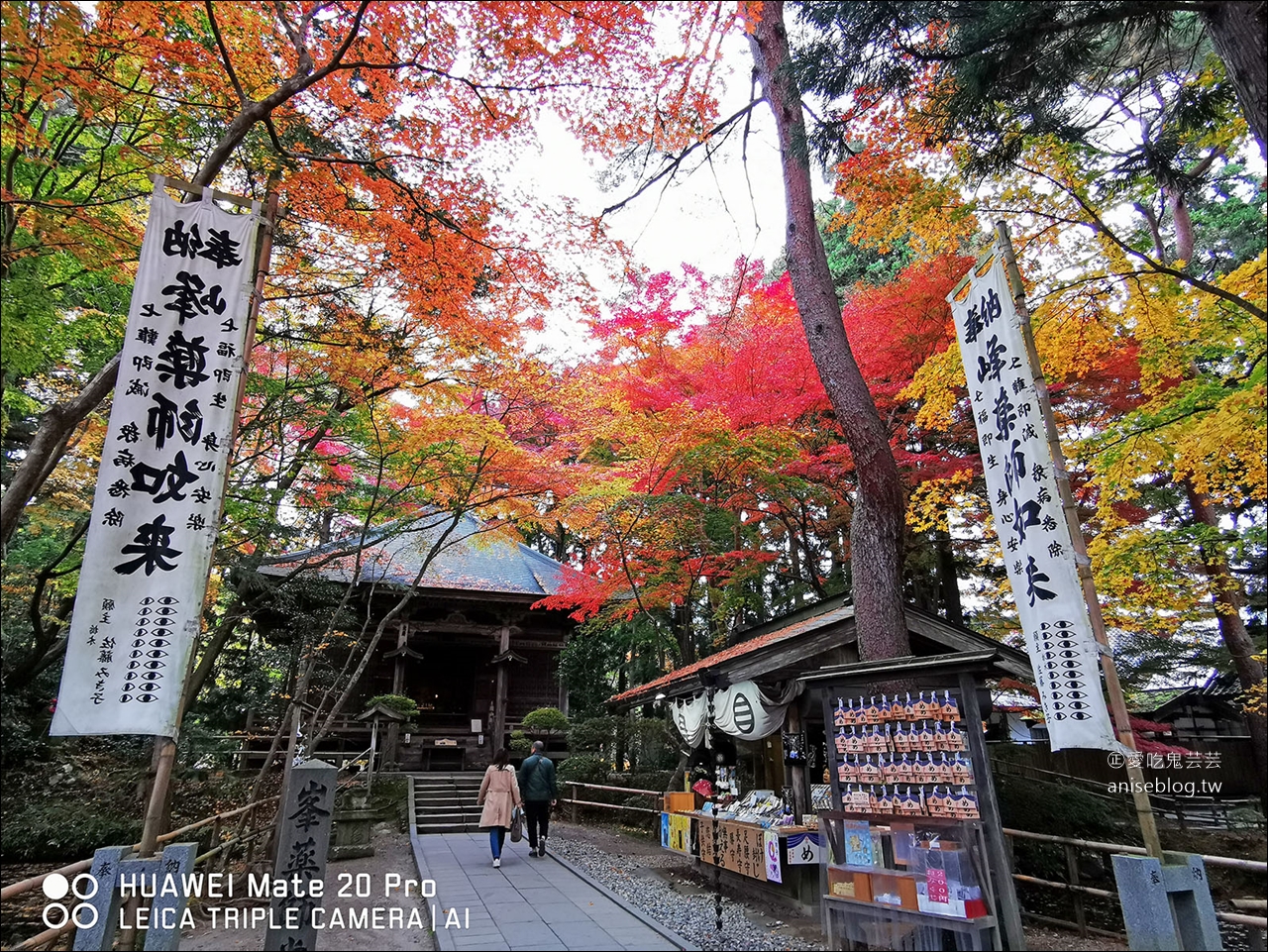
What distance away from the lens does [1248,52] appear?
5.19 metres

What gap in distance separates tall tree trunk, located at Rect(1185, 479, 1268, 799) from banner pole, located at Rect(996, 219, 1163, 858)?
6.94m

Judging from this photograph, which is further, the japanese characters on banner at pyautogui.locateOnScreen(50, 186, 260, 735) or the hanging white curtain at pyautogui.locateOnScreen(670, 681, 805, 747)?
the hanging white curtain at pyautogui.locateOnScreen(670, 681, 805, 747)

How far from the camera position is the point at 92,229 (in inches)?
262

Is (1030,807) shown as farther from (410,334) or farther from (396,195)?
(396,195)

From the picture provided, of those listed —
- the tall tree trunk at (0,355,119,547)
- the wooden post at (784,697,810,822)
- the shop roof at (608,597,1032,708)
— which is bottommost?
the wooden post at (784,697,810,822)

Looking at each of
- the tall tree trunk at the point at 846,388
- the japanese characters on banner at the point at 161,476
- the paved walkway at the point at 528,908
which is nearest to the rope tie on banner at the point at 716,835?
the paved walkway at the point at 528,908

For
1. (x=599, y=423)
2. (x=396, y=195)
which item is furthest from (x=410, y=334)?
(x=599, y=423)

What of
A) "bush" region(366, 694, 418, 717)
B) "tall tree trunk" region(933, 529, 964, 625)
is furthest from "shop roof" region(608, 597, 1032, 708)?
"bush" region(366, 694, 418, 717)

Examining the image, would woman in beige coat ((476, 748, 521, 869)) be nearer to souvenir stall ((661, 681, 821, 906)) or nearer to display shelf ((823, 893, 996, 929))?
souvenir stall ((661, 681, 821, 906))

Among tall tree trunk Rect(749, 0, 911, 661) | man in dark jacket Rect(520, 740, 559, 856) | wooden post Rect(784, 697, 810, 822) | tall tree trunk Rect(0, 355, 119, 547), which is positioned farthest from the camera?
man in dark jacket Rect(520, 740, 559, 856)

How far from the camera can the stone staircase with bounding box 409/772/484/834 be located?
494 inches

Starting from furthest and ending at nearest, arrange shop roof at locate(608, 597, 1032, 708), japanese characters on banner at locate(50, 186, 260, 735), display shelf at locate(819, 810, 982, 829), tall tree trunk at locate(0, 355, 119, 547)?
shop roof at locate(608, 597, 1032, 708) < tall tree trunk at locate(0, 355, 119, 547) < display shelf at locate(819, 810, 982, 829) < japanese characters on banner at locate(50, 186, 260, 735)

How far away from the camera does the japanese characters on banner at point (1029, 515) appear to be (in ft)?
16.4

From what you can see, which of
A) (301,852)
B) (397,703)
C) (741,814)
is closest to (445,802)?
(397,703)
